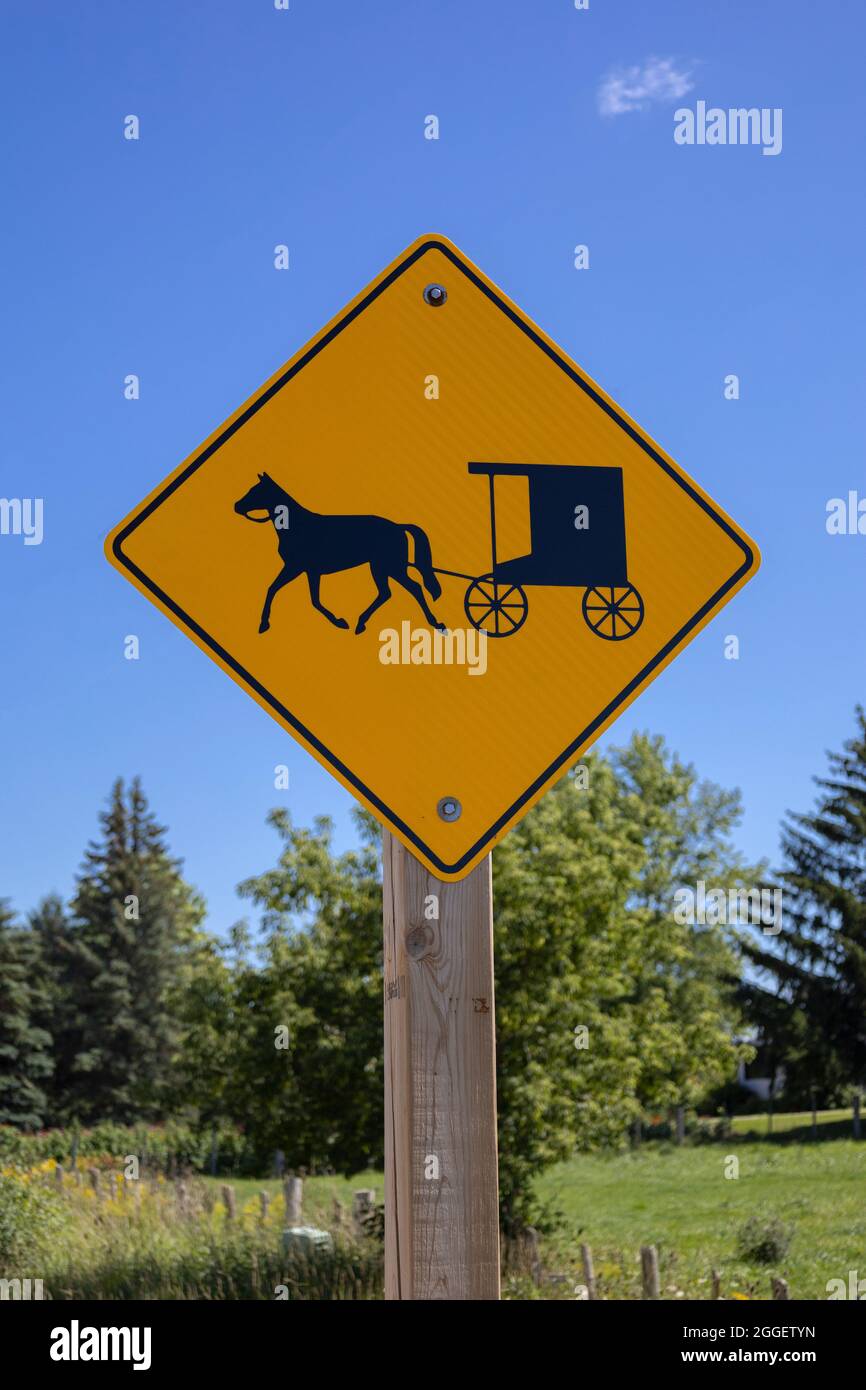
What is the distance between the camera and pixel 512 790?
7.63ft

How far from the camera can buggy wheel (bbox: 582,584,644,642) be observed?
93.3 inches

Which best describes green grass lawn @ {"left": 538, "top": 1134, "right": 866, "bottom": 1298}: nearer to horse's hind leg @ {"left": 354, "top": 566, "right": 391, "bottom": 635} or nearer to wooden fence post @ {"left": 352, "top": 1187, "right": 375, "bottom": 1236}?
wooden fence post @ {"left": 352, "top": 1187, "right": 375, "bottom": 1236}

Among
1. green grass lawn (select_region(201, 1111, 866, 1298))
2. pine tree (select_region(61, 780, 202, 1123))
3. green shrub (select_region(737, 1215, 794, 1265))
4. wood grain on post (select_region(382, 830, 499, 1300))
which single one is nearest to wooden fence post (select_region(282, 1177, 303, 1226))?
green grass lawn (select_region(201, 1111, 866, 1298))

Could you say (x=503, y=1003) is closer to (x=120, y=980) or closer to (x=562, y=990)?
(x=562, y=990)

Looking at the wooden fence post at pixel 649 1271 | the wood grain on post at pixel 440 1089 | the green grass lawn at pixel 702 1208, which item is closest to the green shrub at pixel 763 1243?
the green grass lawn at pixel 702 1208

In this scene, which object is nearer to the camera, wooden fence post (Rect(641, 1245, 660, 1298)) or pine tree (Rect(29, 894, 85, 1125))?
wooden fence post (Rect(641, 1245, 660, 1298))

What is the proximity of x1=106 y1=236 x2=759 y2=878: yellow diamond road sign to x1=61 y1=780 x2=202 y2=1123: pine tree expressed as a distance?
1487 inches

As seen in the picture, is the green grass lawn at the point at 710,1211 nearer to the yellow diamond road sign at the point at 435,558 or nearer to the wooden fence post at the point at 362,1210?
the wooden fence post at the point at 362,1210

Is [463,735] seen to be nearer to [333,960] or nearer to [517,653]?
[517,653]

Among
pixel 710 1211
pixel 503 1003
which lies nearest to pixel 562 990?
pixel 503 1003

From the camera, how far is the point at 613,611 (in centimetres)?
239

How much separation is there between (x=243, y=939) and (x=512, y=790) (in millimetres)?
12515

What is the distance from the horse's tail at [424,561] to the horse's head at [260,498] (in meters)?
0.25

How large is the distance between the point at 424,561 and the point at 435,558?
0.08 feet
